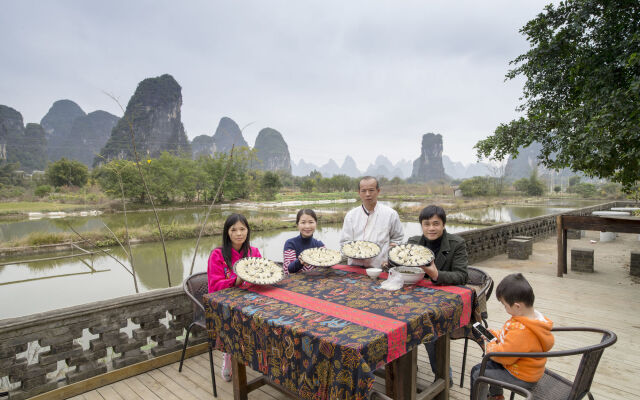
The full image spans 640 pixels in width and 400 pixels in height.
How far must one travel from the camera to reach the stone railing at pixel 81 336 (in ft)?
7.23

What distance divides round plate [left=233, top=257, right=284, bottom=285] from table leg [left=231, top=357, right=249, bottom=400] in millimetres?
520

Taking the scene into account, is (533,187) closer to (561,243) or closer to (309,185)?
(309,185)

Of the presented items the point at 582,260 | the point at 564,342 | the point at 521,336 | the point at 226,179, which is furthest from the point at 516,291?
the point at 226,179

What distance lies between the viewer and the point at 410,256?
6.95 feet

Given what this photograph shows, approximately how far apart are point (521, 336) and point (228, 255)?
1878mm

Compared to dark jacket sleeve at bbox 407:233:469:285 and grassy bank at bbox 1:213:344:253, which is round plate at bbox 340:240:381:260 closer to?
dark jacket sleeve at bbox 407:233:469:285

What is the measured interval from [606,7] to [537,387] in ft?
20.2

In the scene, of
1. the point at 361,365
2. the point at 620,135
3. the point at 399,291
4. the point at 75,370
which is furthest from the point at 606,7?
the point at 75,370

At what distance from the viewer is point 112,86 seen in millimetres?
5043

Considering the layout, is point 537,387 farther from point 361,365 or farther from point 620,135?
point 620,135

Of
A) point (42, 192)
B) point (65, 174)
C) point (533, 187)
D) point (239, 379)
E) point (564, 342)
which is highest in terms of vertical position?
point (65, 174)

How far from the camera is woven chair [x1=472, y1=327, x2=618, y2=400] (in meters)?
1.41

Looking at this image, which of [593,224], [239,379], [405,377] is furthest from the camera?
[593,224]

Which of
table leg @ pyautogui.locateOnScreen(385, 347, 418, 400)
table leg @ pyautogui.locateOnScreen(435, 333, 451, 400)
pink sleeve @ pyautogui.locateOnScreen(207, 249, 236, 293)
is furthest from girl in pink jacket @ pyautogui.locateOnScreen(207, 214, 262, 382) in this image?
table leg @ pyautogui.locateOnScreen(435, 333, 451, 400)
